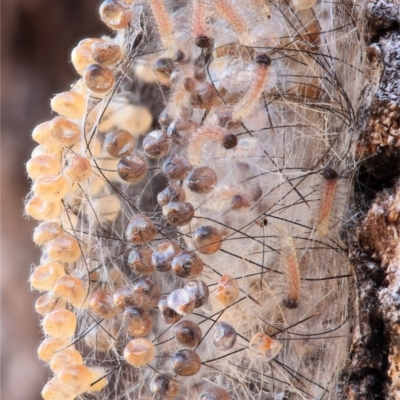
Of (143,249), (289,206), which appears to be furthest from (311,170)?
(143,249)

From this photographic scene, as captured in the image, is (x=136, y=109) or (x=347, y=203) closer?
(x=347, y=203)

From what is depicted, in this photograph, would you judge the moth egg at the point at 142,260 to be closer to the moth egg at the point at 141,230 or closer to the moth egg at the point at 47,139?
the moth egg at the point at 141,230

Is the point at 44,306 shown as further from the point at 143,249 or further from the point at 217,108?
the point at 217,108

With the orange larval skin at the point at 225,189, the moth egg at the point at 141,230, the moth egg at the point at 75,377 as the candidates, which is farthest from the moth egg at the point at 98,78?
the moth egg at the point at 75,377

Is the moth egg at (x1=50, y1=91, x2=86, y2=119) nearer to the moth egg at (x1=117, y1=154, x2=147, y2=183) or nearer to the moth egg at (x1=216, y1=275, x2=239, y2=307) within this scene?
the moth egg at (x1=117, y1=154, x2=147, y2=183)

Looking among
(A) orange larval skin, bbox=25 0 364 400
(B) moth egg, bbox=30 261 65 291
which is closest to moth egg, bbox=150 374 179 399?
(A) orange larval skin, bbox=25 0 364 400

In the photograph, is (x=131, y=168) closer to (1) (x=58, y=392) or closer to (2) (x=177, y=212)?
(2) (x=177, y=212)
